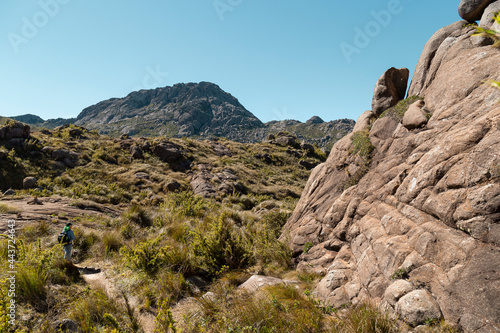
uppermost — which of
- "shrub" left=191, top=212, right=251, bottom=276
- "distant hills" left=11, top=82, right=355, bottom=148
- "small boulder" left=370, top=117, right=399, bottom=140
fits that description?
"distant hills" left=11, top=82, right=355, bottom=148

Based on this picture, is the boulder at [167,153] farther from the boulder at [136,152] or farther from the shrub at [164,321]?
the shrub at [164,321]

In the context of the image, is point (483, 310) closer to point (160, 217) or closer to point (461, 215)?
point (461, 215)

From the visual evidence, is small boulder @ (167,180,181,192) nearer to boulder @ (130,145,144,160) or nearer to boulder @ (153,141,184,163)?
boulder @ (153,141,184,163)

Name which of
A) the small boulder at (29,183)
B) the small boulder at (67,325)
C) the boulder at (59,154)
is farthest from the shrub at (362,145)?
the boulder at (59,154)

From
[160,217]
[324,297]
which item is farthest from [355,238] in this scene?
[160,217]

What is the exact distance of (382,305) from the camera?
3982 mm

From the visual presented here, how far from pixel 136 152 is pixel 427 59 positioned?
34.6 meters

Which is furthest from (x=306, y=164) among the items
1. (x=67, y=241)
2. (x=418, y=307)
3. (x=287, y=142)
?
(x=418, y=307)

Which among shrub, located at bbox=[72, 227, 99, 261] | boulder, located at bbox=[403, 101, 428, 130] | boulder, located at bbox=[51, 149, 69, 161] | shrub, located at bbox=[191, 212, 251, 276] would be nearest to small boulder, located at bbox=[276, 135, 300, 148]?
boulder, located at bbox=[51, 149, 69, 161]

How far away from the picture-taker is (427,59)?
893cm

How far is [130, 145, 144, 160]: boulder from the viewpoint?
33.9 m

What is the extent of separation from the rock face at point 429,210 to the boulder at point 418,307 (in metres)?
0.01

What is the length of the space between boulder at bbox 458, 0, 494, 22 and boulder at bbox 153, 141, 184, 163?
33.3 meters

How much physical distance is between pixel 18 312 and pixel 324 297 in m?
→ 5.90
